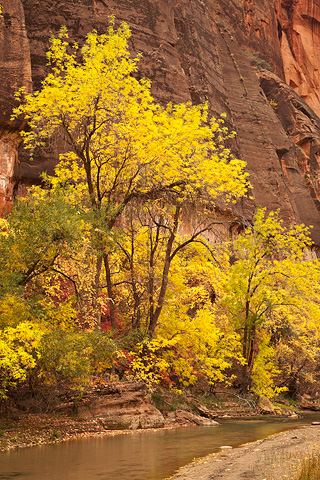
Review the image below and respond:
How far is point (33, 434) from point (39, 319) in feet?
10.3

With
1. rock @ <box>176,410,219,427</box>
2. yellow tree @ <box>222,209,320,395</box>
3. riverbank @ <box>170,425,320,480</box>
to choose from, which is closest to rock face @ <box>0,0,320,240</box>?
yellow tree @ <box>222,209,320,395</box>

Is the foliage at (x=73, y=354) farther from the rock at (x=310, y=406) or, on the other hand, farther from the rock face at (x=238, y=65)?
the rock at (x=310, y=406)

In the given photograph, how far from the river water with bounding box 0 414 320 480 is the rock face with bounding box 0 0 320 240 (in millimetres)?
9291

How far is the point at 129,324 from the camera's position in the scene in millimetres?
22438

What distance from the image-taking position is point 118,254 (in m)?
21.1

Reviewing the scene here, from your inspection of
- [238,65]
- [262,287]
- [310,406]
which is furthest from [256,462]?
[238,65]

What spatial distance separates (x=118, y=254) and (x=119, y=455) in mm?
10511

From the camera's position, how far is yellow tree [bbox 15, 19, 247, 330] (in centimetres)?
1798

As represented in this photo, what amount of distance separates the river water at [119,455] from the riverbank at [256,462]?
49 cm

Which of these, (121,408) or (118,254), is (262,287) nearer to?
(118,254)

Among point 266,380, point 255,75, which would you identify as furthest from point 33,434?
point 255,75

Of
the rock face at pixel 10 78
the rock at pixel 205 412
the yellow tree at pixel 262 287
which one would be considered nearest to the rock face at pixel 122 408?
the rock at pixel 205 412

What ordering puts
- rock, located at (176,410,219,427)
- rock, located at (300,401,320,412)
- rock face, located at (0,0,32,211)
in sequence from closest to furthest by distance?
rock, located at (176,410,219,427)
rock face, located at (0,0,32,211)
rock, located at (300,401,320,412)

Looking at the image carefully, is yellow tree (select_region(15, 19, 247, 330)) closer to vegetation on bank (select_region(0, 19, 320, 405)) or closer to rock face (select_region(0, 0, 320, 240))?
vegetation on bank (select_region(0, 19, 320, 405))
